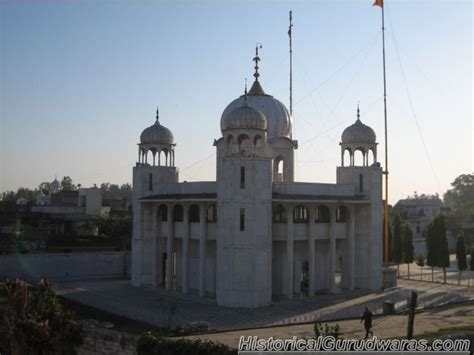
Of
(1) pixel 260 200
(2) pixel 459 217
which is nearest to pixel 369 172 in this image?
(1) pixel 260 200

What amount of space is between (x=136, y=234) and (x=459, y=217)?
79.4 m

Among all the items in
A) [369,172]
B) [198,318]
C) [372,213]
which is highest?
[369,172]

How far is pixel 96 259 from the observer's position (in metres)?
50.3

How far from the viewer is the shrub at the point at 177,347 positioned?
20.9 metres

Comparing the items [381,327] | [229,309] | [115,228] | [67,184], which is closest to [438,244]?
[381,327]

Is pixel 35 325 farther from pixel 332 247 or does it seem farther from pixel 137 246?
pixel 137 246

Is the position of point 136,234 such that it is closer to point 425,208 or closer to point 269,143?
point 269,143

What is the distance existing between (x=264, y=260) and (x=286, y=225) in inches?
136

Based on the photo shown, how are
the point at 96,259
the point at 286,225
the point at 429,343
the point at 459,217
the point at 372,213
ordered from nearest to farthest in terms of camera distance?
the point at 429,343
the point at 286,225
the point at 372,213
the point at 96,259
the point at 459,217

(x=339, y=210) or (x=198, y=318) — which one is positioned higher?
(x=339, y=210)

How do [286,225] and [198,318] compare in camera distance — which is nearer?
[198,318]

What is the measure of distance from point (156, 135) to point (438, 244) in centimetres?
2494

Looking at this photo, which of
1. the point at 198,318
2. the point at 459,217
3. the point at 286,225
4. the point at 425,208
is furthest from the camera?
the point at 425,208

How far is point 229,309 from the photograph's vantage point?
35844 millimetres
